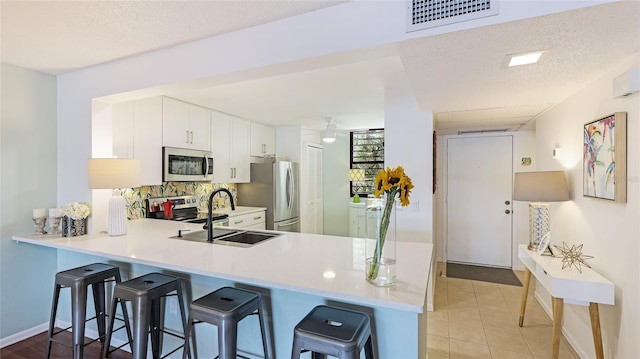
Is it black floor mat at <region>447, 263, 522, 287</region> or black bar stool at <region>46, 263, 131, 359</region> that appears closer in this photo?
black bar stool at <region>46, 263, 131, 359</region>

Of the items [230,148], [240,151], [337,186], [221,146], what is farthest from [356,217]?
[221,146]

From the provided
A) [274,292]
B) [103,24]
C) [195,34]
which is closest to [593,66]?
[274,292]

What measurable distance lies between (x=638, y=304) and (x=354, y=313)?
62.0 inches

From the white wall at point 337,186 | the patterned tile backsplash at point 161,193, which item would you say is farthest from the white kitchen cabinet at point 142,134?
the white wall at point 337,186

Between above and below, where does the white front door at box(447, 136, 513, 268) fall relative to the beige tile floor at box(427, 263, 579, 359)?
above

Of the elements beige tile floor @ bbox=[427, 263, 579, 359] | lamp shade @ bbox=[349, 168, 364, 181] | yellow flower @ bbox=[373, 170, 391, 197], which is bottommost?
beige tile floor @ bbox=[427, 263, 579, 359]

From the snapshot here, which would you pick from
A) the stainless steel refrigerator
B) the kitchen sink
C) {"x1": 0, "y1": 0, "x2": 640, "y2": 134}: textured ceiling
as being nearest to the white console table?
{"x1": 0, "y1": 0, "x2": 640, "y2": 134}: textured ceiling

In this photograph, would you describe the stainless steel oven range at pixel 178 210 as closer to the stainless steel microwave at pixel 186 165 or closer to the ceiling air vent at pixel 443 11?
the stainless steel microwave at pixel 186 165

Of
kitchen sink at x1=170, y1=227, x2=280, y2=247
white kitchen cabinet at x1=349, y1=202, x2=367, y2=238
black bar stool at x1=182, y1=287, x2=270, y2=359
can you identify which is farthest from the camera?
white kitchen cabinet at x1=349, y1=202, x2=367, y2=238

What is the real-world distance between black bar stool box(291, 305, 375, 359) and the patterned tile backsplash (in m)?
2.75

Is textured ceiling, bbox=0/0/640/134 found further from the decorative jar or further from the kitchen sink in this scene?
the kitchen sink

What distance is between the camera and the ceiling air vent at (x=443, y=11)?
1.26 metres

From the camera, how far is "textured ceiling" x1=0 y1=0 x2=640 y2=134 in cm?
135

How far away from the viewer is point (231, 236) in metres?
2.44
